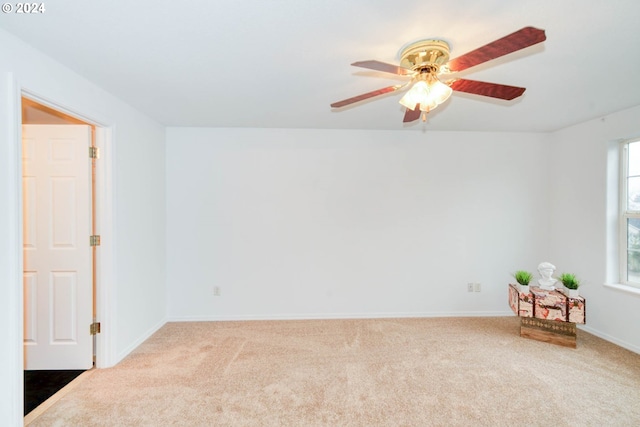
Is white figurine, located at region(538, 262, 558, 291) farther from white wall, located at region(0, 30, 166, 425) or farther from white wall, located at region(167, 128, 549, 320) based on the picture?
white wall, located at region(0, 30, 166, 425)

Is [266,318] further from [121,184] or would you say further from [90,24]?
[90,24]

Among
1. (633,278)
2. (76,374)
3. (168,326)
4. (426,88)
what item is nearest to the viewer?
(426,88)

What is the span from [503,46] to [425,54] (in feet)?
1.68

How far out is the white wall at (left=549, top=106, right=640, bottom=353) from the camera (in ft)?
9.56

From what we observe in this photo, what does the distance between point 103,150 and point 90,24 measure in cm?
126

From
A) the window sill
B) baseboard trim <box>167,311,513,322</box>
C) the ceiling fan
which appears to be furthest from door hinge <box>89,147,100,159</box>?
the window sill

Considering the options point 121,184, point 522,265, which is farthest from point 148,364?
point 522,265

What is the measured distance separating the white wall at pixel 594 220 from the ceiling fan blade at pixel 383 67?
2.91m

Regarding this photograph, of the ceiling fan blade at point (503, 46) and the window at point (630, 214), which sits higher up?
the ceiling fan blade at point (503, 46)

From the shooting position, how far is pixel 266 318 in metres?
3.62

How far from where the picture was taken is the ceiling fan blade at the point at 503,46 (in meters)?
1.09

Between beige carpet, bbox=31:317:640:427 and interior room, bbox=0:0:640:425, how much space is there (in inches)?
10.7

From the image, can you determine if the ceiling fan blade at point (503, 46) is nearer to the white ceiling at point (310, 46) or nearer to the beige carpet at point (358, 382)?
the white ceiling at point (310, 46)

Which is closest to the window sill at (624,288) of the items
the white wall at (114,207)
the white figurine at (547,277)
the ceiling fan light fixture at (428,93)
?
the white figurine at (547,277)
